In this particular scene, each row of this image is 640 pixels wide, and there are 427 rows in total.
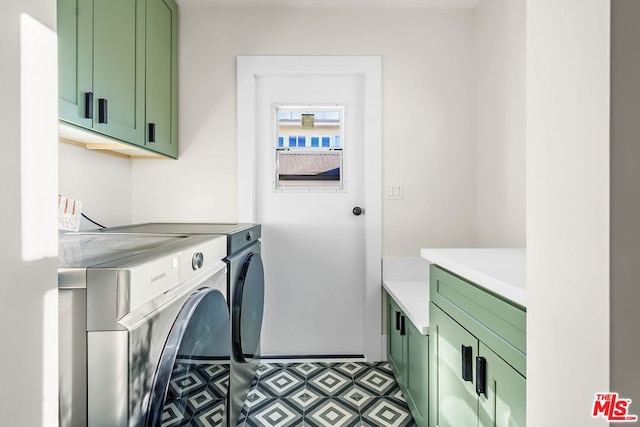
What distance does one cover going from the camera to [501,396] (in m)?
0.93

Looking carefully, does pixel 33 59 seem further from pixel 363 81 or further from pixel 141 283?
pixel 363 81

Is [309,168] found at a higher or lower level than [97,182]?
higher

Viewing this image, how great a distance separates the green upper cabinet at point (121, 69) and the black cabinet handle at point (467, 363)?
1517mm

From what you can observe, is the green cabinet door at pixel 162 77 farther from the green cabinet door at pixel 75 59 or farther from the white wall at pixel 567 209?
the white wall at pixel 567 209

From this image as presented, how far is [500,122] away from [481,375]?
1.60m

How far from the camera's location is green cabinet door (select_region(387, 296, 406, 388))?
1.99 m

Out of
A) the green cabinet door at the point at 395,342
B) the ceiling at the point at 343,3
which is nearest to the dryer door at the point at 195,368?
the green cabinet door at the point at 395,342

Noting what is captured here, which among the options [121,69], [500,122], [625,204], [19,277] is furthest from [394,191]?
[19,277]

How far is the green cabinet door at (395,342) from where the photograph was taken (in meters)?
1.99

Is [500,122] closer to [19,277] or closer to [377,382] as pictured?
[377,382]

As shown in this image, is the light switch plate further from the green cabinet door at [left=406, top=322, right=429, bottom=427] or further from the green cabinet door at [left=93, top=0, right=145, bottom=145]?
the green cabinet door at [left=93, top=0, right=145, bottom=145]

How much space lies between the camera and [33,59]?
0.49 meters

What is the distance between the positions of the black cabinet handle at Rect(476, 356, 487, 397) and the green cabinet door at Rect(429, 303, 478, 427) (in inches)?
1.6

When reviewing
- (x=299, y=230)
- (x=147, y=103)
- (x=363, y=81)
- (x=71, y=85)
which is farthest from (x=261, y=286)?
(x=363, y=81)
